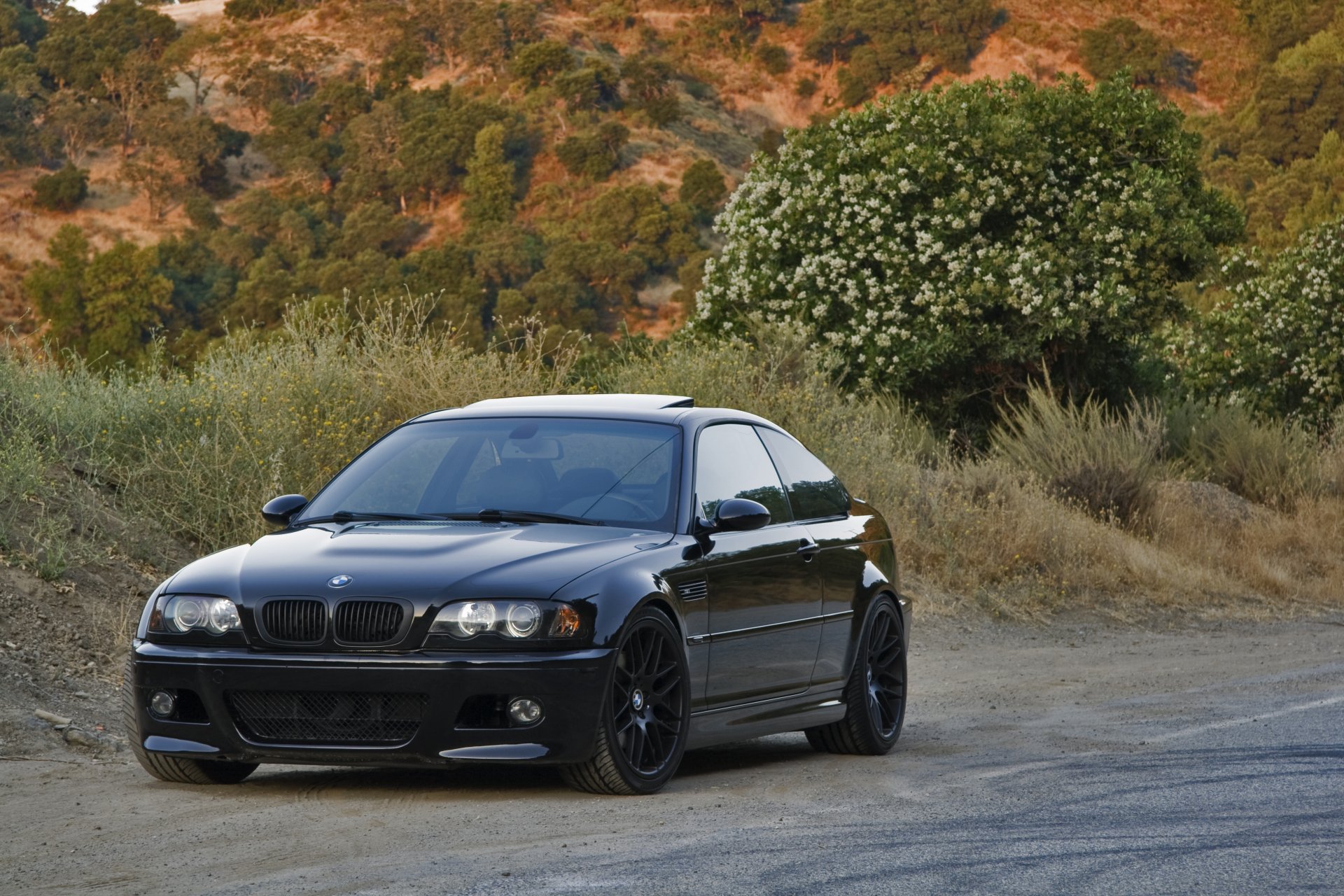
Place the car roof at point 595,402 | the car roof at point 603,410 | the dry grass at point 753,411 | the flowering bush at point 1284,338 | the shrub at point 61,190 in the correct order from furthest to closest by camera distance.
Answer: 1. the shrub at point 61,190
2. the flowering bush at point 1284,338
3. the dry grass at point 753,411
4. the car roof at point 595,402
5. the car roof at point 603,410

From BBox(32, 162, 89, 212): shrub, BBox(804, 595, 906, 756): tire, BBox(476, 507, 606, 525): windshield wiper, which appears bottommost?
BBox(32, 162, 89, 212): shrub

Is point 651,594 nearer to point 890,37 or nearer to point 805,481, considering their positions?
point 805,481

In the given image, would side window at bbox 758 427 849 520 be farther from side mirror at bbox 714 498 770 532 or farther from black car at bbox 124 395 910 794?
side mirror at bbox 714 498 770 532

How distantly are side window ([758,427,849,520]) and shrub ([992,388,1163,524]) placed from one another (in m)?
12.1

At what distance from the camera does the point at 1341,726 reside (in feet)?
32.8

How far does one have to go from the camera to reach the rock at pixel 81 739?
936 centimetres

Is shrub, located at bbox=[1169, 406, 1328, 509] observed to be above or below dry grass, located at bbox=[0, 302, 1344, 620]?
below

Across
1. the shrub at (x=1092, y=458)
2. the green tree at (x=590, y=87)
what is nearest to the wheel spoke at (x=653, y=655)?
the shrub at (x=1092, y=458)

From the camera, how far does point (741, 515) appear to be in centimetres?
805

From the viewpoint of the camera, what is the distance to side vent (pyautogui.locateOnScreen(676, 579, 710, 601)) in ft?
25.8

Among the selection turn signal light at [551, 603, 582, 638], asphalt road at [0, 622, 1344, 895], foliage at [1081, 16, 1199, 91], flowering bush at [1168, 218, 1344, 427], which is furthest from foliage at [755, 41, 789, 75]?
turn signal light at [551, 603, 582, 638]

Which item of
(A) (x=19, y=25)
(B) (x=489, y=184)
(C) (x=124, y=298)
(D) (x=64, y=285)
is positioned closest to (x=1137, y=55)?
(B) (x=489, y=184)

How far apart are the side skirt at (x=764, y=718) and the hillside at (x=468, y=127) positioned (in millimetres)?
52032

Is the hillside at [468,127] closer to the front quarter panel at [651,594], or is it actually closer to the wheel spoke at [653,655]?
the front quarter panel at [651,594]
